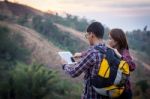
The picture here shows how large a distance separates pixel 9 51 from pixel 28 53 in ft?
10.2

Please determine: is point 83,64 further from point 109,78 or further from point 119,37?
point 119,37

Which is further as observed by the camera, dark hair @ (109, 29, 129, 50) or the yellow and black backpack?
dark hair @ (109, 29, 129, 50)

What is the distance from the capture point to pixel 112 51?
3703 mm

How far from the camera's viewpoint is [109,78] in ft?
11.8

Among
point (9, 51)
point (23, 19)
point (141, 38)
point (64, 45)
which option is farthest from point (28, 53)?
point (141, 38)

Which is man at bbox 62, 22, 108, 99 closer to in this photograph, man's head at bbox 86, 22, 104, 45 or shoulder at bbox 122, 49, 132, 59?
man's head at bbox 86, 22, 104, 45

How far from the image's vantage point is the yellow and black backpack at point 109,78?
11.8ft

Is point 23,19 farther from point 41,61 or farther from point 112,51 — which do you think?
point 112,51

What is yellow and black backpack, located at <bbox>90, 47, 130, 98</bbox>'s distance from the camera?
11.8 ft

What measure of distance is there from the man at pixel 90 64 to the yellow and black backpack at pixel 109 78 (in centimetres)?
5

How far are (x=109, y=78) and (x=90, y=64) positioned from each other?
0.72ft

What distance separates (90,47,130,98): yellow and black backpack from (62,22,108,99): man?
0.05 m

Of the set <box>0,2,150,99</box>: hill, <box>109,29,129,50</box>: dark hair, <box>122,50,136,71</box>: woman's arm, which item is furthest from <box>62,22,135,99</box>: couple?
<box>0,2,150,99</box>: hill

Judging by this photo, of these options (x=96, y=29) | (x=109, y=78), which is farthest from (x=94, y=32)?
(x=109, y=78)
